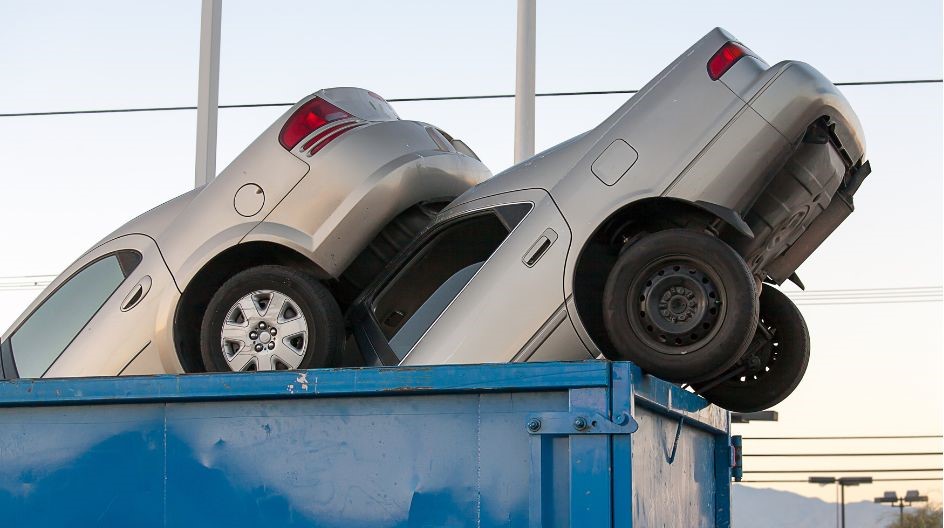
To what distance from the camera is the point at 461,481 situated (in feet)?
10.7

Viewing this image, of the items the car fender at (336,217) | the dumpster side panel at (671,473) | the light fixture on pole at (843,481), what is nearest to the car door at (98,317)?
the car fender at (336,217)

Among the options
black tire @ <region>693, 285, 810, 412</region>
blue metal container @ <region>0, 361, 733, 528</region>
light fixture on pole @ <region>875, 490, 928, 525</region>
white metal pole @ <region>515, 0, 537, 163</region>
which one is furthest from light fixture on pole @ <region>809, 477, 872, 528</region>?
blue metal container @ <region>0, 361, 733, 528</region>

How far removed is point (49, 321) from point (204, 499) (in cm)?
319

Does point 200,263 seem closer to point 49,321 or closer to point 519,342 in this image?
point 49,321

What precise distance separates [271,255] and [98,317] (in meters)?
0.86

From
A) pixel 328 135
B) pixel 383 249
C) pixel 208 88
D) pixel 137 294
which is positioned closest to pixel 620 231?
pixel 383 249

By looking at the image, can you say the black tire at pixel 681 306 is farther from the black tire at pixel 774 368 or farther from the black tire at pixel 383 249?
the black tire at pixel 383 249

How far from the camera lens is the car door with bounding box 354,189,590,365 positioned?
5125 millimetres

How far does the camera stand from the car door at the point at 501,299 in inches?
202

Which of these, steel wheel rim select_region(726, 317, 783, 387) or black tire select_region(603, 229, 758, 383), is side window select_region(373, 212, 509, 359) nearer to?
black tire select_region(603, 229, 758, 383)

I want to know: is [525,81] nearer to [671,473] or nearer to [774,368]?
[774,368]

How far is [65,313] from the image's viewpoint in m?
6.23

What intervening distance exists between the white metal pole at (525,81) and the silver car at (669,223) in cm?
622

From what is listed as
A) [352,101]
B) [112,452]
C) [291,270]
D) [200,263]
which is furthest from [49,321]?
[112,452]
